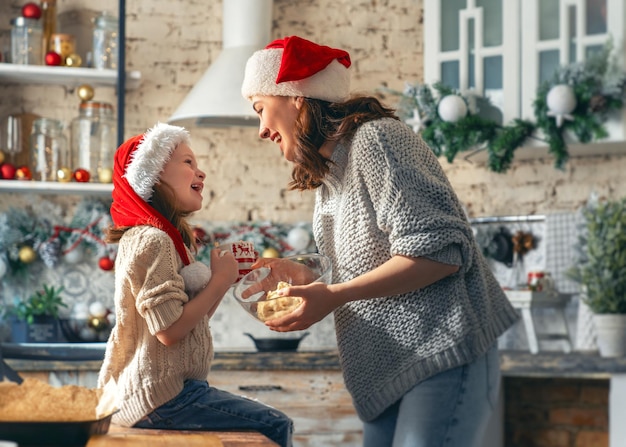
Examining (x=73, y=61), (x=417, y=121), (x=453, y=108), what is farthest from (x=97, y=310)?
(x=453, y=108)

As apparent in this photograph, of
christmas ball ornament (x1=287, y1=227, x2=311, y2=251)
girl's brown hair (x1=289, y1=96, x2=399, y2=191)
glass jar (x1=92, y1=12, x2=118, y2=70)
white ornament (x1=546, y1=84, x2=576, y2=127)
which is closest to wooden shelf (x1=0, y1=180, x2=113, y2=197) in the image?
glass jar (x1=92, y1=12, x2=118, y2=70)

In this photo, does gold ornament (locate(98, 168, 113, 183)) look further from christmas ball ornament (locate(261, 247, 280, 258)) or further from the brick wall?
the brick wall

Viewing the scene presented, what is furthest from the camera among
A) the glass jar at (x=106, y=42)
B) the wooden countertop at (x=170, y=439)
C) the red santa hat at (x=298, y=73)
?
the glass jar at (x=106, y=42)

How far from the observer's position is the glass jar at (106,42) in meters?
4.01

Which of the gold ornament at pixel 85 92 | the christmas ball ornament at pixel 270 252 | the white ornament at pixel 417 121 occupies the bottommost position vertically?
the christmas ball ornament at pixel 270 252

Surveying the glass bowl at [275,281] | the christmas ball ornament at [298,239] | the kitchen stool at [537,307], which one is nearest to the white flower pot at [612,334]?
the kitchen stool at [537,307]

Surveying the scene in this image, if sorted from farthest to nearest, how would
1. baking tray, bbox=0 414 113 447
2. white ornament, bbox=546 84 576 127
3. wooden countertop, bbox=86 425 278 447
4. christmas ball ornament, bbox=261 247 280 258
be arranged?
christmas ball ornament, bbox=261 247 280 258 < white ornament, bbox=546 84 576 127 < wooden countertop, bbox=86 425 278 447 < baking tray, bbox=0 414 113 447

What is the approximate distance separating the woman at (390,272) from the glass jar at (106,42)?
209 centimetres

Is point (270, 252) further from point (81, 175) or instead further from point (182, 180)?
→ point (182, 180)

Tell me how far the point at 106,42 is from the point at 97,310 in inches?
43.3

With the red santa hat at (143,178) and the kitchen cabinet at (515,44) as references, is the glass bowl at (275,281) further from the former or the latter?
the kitchen cabinet at (515,44)

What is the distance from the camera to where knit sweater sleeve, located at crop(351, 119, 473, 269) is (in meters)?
1.83

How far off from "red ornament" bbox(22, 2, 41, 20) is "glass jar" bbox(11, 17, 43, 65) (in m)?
0.02

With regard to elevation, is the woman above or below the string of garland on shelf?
below
